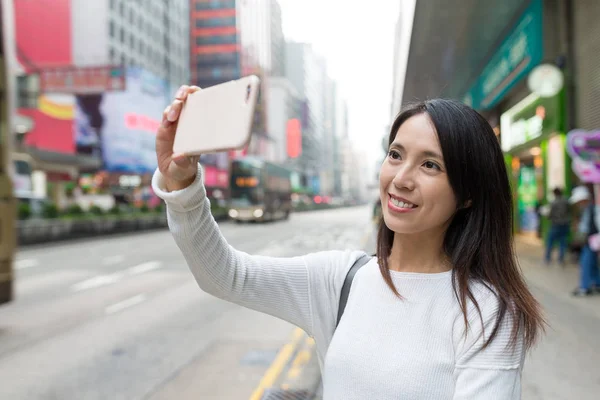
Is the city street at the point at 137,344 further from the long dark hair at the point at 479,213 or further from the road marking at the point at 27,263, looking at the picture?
the long dark hair at the point at 479,213

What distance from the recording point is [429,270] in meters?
1.52

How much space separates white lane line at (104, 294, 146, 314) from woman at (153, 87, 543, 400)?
6945mm

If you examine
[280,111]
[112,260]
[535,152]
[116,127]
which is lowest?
[112,260]

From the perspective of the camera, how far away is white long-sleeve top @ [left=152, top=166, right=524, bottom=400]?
128 centimetres

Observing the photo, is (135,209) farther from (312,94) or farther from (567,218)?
(312,94)

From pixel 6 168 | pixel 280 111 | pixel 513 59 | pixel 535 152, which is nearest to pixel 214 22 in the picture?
pixel 280 111

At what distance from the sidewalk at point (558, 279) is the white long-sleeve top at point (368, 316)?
4072mm

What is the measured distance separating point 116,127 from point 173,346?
165ft

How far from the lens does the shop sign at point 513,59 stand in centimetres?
1145

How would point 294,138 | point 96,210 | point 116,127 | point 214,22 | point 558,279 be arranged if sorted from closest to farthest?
point 558,279 < point 96,210 < point 116,127 < point 214,22 < point 294,138

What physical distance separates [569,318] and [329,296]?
573cm

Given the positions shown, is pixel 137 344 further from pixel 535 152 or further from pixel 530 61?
pixel 535 152

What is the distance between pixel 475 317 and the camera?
1.33 meters

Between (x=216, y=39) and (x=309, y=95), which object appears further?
(x=309, y=95)
